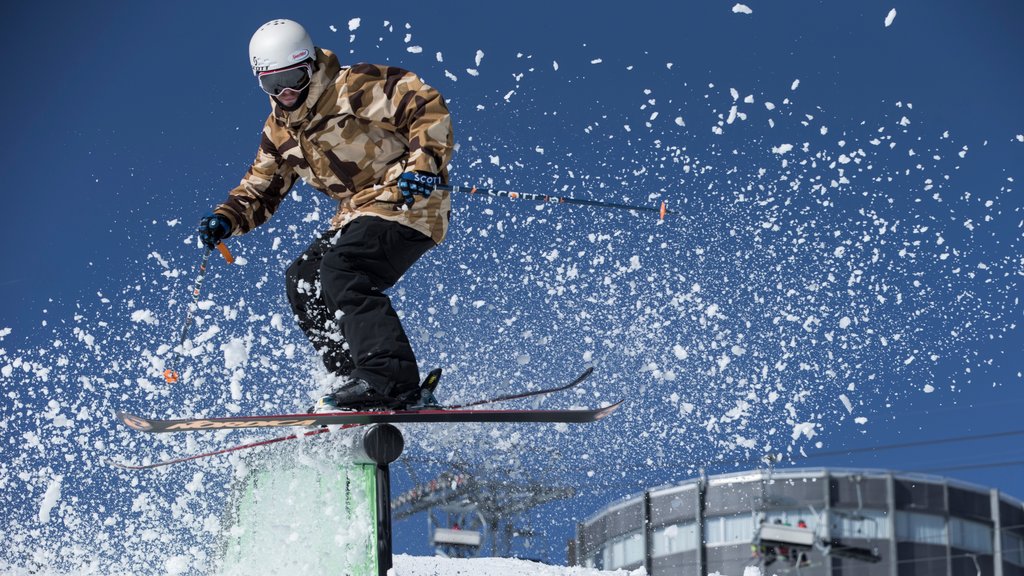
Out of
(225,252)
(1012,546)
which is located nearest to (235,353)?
(225,252)

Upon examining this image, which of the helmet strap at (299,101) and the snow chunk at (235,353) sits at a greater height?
the helmet strap at (299,101)

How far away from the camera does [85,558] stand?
648 cm

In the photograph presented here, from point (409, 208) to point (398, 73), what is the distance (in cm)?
71

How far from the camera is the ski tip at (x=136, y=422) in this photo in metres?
5.44

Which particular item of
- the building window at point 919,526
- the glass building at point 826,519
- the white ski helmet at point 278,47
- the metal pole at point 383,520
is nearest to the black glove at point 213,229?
the white ski helmet at point 278,47

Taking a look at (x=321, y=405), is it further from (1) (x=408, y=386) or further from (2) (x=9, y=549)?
(2) (x=9, y=549)

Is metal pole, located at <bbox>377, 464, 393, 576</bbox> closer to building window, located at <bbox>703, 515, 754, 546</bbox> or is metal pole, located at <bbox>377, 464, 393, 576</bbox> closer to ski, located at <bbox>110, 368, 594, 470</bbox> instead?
ski, located at <bbox>110, 368, 594, 470</bbox>

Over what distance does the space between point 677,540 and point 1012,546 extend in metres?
10.7

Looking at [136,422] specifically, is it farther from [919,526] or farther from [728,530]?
[919,526]

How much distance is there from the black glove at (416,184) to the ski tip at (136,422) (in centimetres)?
188

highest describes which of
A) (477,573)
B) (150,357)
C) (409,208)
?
(409,208)

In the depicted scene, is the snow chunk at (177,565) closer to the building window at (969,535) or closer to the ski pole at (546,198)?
the ski pole at (546,198)

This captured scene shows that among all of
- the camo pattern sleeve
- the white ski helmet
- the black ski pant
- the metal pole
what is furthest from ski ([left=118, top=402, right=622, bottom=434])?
the white ski helmet

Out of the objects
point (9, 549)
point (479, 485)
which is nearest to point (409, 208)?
point (9, 549)
